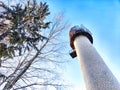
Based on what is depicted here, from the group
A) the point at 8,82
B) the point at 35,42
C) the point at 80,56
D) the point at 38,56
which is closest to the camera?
the point at 80,56

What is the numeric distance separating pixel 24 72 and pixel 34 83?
33.7 inches

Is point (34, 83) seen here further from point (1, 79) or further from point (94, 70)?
point (94, 70)

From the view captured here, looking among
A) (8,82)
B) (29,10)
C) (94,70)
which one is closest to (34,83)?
(8,82)

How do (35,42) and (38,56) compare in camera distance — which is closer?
(35,42)

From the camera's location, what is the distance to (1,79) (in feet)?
26.5

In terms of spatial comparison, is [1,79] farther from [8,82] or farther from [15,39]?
[15,39]

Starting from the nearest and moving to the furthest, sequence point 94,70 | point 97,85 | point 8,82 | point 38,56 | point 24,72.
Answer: point 97,85 → point 94,70 → point 8,82 → point 24,72 → point 38,56

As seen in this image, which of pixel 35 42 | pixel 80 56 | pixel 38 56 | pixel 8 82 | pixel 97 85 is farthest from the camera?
pixel 38 56

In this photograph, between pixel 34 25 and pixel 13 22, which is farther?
pixel 34 25

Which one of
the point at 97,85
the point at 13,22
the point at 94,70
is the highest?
the point at 13,22

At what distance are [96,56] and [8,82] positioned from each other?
13.9 ft

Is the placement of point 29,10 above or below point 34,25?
above

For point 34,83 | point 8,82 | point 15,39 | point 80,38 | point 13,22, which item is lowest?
point 8,82

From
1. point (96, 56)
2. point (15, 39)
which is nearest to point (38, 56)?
point (15, 39)
